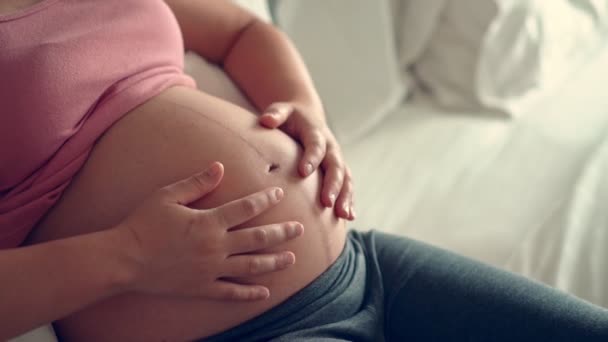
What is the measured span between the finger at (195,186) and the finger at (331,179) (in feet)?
0.42

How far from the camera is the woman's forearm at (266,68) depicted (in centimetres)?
84

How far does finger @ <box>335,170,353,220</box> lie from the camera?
0.71 m

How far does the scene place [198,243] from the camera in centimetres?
60

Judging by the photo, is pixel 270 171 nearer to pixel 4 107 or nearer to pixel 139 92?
pixel 139 92

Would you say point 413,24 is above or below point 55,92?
below

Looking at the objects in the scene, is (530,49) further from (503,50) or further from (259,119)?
(259,119)

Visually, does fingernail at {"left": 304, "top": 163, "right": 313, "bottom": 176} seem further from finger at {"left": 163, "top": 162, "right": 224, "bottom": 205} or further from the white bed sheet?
the white bed sheet

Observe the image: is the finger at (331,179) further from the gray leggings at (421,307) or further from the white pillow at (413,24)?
the white pillow at (413,24)

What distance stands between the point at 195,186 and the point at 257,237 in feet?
0.26

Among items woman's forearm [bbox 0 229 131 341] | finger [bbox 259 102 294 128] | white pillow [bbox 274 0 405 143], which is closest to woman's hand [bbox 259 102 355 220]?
finger [bbox 259 102 294 128]

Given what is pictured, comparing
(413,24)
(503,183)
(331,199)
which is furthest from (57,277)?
(413,24)

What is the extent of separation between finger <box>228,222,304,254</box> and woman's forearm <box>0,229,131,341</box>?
0.34 feet

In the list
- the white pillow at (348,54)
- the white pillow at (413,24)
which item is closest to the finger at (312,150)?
the white pillow at (348,54)

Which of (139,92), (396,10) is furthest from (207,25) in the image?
(396,10)
